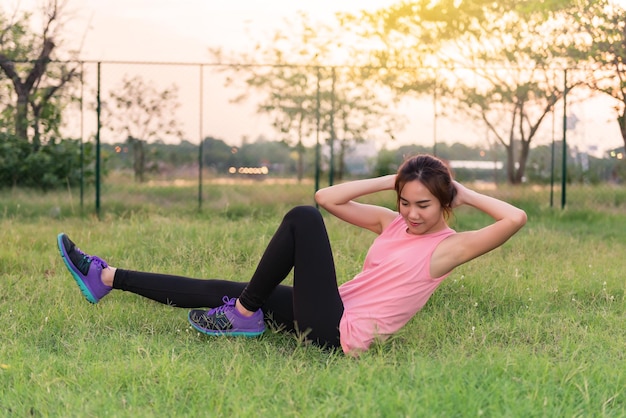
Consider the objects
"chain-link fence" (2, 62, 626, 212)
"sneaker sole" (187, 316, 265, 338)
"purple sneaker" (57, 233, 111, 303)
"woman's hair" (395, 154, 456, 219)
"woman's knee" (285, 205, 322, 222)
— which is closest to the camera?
"woman's hair" (395, 154, 456, 219)

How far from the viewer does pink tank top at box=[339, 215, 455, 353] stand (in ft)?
11.2

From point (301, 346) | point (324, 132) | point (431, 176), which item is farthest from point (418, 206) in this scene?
point (324, 132)

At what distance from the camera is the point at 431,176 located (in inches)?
131

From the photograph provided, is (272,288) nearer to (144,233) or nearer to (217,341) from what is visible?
(217,341)

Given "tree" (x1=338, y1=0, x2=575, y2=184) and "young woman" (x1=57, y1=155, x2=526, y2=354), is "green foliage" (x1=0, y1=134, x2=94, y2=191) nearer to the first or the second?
"tree" (x1=338, y1=0, x2=575, y2=184)

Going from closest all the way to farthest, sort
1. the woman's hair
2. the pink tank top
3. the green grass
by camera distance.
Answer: the green grass < the woman's hair < the pink tank top

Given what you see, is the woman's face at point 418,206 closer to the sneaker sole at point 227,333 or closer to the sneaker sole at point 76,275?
the sneaker sole at point 227,333

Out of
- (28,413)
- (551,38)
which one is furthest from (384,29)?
(28,413)

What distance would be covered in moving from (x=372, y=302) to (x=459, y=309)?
46.8 inches

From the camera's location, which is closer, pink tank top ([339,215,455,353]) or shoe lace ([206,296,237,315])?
pink tank top ([339,215,455,353])

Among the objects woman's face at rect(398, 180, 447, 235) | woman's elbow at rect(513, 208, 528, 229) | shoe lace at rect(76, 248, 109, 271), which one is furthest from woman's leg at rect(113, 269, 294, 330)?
woman's elbow at rect(513, 208, 528, 229)

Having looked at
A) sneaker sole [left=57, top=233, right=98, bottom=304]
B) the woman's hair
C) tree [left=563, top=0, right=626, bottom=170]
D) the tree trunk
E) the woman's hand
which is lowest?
sneaker sole [left=57, top=233, right=98, bottom=304]

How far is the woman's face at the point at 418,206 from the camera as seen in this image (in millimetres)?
3328

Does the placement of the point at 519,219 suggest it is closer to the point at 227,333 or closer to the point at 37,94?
the point at 227,333
